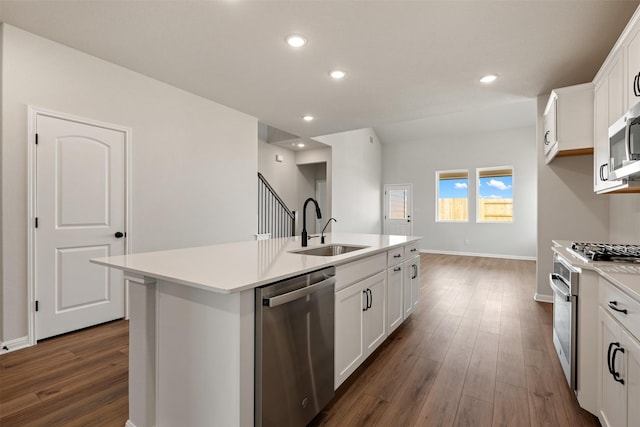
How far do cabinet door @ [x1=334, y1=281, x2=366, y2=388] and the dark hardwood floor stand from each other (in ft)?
0.55

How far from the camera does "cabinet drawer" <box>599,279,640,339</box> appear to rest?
1.17 m

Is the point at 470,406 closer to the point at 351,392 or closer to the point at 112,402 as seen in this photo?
the point at 351,392

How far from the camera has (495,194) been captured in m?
7.74

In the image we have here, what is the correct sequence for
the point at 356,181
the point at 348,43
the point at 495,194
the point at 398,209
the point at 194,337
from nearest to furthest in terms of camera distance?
the point at 194,337
the point at 348,43
the point at 495,194
the point at 356,181
the point at 398,209

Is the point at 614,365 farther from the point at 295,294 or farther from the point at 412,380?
the point at 295,294

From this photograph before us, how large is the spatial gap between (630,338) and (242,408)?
5.15 ft

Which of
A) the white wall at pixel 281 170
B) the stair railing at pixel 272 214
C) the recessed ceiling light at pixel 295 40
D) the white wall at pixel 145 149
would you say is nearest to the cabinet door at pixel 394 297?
the recessed ceiling light at pixel 295 40

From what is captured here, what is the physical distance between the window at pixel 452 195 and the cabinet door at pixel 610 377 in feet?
22.8

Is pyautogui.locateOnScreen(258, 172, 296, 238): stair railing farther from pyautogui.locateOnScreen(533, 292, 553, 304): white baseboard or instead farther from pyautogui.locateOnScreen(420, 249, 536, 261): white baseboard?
pyautogui.locateOnScreen(420, 249, 536, 261): white baseboard

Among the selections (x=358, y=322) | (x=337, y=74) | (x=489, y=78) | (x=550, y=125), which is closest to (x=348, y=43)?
(x=337, y=74)

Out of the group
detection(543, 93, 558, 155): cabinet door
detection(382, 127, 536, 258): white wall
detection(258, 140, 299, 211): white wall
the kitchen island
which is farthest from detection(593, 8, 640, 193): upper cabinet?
detection(258, 140, 299, 211): white wall

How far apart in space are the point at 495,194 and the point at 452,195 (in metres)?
1.01

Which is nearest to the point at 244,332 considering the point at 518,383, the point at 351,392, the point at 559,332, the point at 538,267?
the point at 351,392

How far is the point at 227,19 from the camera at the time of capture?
2373mm
